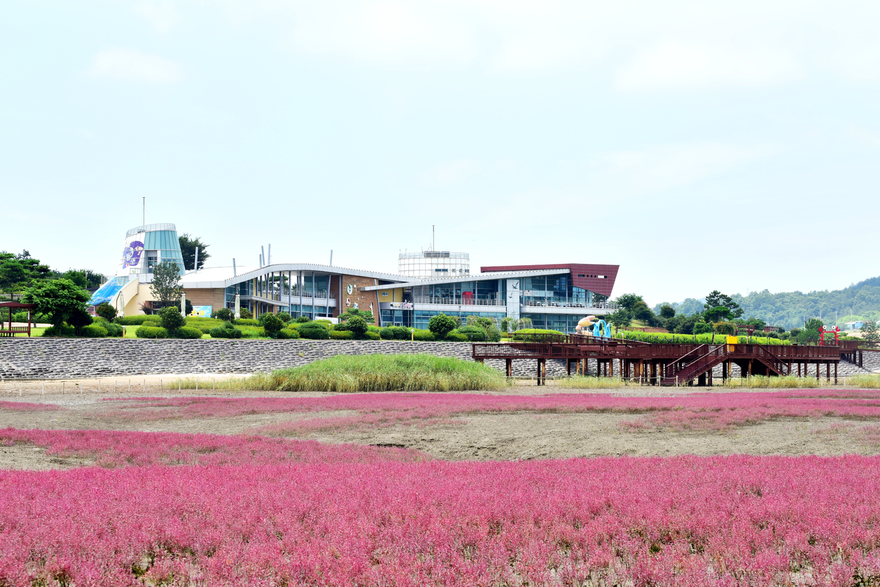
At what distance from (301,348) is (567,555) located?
46.5 m

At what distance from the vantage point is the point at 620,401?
81.9ft

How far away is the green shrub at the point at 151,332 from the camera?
50000mm

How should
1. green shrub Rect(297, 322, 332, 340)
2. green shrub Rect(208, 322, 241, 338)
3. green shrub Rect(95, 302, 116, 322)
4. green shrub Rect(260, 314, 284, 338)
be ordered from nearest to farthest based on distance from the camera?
green shrub Rect(208, 322, 241, 338) → green shrub Rect(95, 302, 116, 322) → green shrub Rect(260, 314, 284, 338) → green shrub Rect(297, 322, 332, 340)

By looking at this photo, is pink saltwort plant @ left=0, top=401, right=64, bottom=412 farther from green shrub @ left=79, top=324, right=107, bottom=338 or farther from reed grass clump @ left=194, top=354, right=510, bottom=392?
green shrub @ left=79, top=324, right=107, bottom=338

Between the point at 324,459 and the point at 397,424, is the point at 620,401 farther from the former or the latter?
the point at 324,459

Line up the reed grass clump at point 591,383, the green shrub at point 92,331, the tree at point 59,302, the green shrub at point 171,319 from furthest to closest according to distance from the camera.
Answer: the green shrub at point 171,319, the green shrub at point 92,331, the tree at point 59,302, the reed grass clump at point 591,383

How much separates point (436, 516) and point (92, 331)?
48.8 meters

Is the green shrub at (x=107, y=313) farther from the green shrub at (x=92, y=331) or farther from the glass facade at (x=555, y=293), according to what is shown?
the glass facade at (x=555, y=293)

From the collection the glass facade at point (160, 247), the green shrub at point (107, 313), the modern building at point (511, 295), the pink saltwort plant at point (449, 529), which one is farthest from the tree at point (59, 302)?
the pink saltwort plant at point (449, 529)

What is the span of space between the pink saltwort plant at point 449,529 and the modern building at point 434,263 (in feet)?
356

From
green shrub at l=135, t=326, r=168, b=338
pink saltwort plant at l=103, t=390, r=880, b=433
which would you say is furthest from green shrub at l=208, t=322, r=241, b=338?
pink saltwort plant at l=103, t=390, r=880, b=433

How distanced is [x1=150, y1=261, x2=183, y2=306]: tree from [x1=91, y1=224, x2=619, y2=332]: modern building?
2.82 meters

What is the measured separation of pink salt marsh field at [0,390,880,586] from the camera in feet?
19.1

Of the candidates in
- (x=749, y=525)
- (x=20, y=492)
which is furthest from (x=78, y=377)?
(x=749, y=525)
